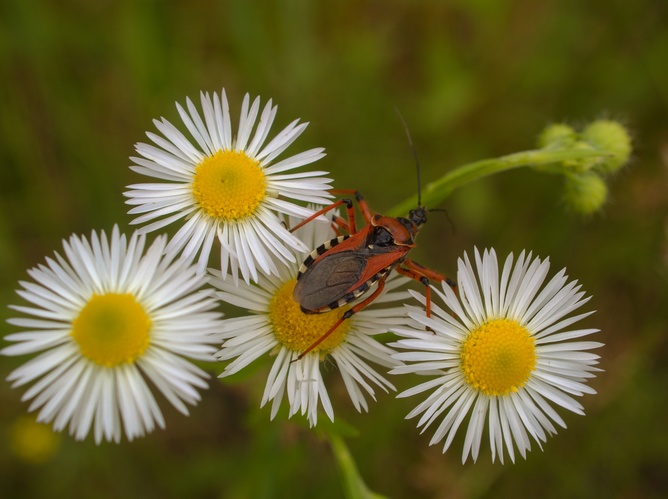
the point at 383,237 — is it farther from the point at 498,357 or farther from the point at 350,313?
the point at 498,357

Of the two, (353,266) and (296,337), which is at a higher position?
(353,266)

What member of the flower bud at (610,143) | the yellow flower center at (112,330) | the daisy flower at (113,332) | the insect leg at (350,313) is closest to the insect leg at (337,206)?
the insect leg at (350,313)

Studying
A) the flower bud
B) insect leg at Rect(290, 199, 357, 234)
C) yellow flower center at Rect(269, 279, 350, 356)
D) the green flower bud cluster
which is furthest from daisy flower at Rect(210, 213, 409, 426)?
the flower bud

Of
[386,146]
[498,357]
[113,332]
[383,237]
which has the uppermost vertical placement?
[386,146]

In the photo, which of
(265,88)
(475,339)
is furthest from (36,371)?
(265,88)

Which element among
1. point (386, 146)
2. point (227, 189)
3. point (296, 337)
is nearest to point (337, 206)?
point (227, 189)

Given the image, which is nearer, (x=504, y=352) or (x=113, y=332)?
(x=113, y=332)

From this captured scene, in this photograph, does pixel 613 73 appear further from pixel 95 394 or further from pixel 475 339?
pixel 95 394

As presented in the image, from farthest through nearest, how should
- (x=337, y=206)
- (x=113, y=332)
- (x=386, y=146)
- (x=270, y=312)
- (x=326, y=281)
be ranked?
(x=386, y=146), (x=337, y=206), (x=270, y=312), (x=326, y=281), (x=113, y=332)
